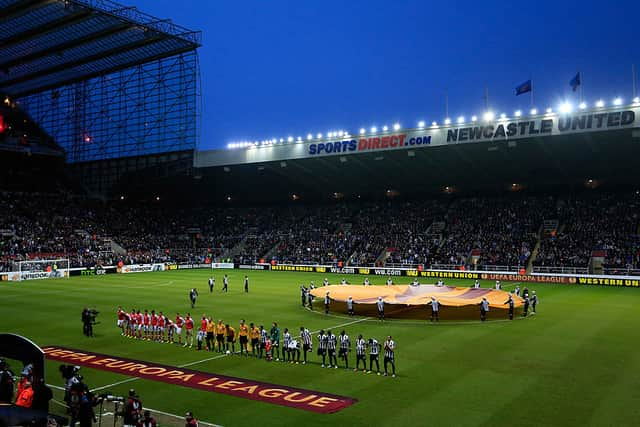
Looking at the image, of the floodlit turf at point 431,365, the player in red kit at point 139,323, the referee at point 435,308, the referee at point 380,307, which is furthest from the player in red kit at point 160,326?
the referee at point 435,308

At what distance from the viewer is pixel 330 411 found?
49.3 ft

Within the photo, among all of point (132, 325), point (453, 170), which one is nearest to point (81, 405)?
point (132, 325)

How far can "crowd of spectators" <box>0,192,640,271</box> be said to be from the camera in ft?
175

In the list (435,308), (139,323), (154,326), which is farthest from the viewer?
(435,308)

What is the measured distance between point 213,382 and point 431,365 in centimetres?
763

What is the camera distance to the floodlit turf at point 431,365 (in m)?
14.8

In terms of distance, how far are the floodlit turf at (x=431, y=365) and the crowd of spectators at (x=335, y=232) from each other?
15579mm

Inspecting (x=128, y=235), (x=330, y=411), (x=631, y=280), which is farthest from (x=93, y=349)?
(x=128, y=235)

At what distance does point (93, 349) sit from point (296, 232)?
4973 cm

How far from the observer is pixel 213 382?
18.0 m

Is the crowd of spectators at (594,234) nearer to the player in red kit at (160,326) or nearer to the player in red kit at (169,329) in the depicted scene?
the player in red kit at (169,329)

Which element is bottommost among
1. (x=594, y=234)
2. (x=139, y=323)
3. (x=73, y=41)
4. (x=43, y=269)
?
(x=139, y=323)

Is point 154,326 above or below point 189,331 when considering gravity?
above

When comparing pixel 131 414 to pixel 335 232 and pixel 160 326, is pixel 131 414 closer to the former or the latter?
pixel 160 326
